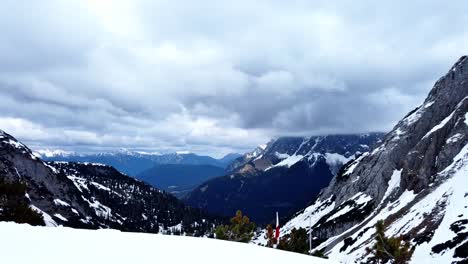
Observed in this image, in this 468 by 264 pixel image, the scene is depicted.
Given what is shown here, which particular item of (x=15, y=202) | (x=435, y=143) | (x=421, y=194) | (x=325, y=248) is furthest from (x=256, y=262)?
(x=435, y=143)

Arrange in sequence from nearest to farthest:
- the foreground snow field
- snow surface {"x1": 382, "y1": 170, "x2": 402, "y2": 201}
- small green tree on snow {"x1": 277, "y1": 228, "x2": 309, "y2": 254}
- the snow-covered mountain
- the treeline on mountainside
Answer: the foreground snow field, the treeline on mountainside, small green tree on snow {"x1": 277, "y1": 228, "x2": 309, "y2": 254}, the snow-covered mountain, snow surface {"x1": 382, "y1": 170, "x2": 402, "y2": 201}

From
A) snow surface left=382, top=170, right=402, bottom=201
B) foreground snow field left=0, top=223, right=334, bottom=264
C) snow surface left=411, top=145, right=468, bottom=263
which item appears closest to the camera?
foreground snow field left=0, top=223, right=334, bottom=264

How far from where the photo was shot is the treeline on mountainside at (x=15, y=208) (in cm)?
4371

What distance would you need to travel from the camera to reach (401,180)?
147 m

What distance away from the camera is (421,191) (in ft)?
417

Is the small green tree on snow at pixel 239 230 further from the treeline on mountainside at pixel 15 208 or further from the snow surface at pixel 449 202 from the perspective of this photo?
the snow surface at pixel 449 202

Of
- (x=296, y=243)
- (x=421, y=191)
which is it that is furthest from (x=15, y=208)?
(x=421, y=191)

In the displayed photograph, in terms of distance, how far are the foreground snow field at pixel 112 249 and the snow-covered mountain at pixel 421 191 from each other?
39.1m

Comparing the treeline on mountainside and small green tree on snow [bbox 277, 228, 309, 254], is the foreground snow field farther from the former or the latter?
small green tree on snow [bbox 277, 228, 309, 254]

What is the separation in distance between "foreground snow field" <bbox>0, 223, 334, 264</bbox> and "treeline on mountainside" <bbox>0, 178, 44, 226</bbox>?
29.8 m

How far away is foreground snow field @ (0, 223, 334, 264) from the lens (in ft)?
43.5

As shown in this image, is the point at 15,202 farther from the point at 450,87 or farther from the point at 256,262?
the point at 450,87

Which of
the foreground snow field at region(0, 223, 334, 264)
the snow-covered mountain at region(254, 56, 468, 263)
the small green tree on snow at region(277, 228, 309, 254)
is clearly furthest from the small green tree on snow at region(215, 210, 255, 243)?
the foreground snow field at region(0, 223, 334, 264)

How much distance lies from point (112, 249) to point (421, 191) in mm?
130686
